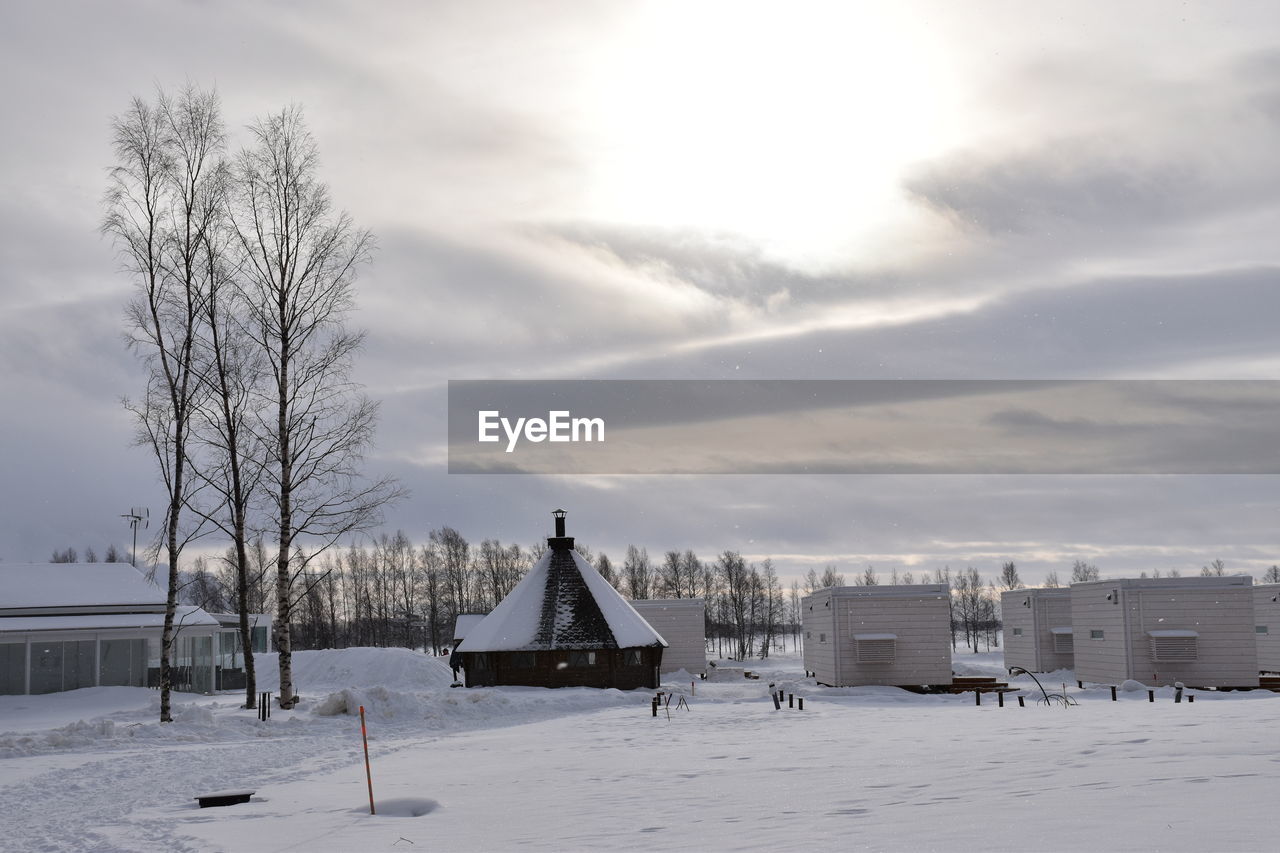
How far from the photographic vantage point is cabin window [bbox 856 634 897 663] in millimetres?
37438

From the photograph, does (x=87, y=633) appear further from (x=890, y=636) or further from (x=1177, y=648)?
(x=1177, y=648)

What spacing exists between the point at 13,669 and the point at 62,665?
144 cm

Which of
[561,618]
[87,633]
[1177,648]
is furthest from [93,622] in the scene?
[1177,648]

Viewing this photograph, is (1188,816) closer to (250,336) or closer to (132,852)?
(132,852)

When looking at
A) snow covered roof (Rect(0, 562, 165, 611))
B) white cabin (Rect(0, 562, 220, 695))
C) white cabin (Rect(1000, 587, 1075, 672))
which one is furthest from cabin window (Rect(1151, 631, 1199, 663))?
snow covered roof (Rect(0, 562, 165, 611))

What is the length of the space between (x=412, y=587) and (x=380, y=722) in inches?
3571

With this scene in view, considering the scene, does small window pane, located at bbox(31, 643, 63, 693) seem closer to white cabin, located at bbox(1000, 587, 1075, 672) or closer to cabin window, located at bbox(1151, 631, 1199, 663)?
cabin window, located at bbox(1151, 631, 1199, 663)

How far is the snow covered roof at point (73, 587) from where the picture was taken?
125ft

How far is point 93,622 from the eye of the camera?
36969 mm

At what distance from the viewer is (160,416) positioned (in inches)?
1038

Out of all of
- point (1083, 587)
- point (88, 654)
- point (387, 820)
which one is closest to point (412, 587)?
point (88, 654)

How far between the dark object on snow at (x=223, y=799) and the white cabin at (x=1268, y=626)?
143ft

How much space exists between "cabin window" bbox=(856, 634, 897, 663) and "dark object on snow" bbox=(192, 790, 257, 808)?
2733 cm

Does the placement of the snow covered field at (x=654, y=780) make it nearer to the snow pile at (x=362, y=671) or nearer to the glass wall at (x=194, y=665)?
the glass wall at (x=194, y=665)
